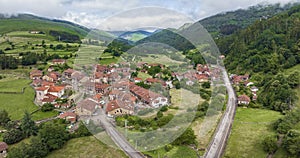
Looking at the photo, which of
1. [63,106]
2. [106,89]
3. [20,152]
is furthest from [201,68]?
[20,152]

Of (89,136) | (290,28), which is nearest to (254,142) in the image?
(89,136)

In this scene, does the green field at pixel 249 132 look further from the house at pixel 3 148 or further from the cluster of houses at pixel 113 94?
the house at pixel 3 148

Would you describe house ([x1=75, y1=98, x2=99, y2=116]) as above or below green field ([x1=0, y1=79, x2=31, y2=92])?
below

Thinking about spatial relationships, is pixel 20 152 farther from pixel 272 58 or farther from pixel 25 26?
pixel 25 26

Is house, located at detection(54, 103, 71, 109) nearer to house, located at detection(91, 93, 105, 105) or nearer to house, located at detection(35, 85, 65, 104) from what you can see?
house, located at detection(35, 85, 65, 104)

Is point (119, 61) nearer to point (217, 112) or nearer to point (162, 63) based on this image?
point (162, 63)

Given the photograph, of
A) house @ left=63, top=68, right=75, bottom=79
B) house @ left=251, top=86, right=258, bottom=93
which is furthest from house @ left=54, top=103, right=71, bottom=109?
house @ left=251, top=86, right=258, bottom=93
